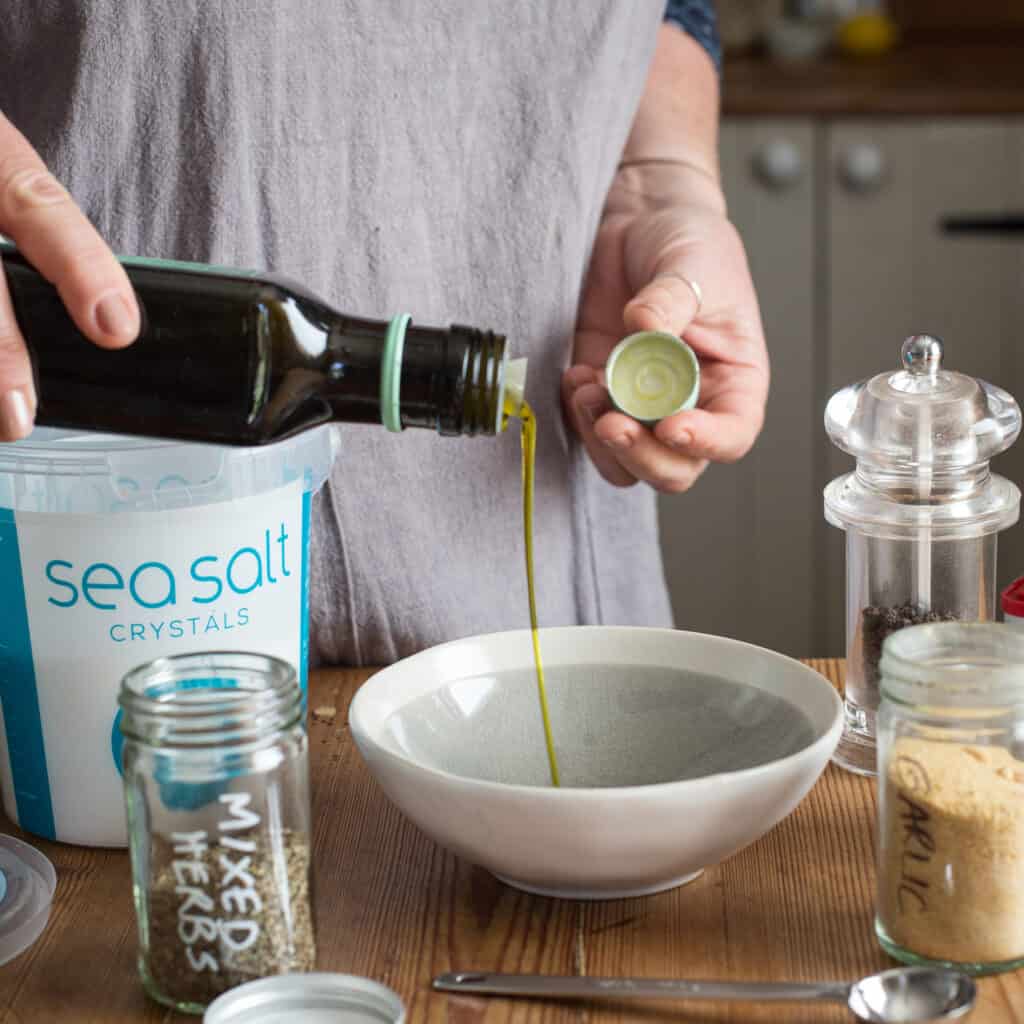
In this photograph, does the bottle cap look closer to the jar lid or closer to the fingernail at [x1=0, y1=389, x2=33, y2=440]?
the jar lid

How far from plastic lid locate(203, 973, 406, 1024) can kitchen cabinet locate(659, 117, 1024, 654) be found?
6.62 feet

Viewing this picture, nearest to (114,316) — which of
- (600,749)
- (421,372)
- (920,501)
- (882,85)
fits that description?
(421,372)

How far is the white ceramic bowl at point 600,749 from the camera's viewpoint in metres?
0.69

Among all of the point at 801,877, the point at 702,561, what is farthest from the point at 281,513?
the point at 702,561

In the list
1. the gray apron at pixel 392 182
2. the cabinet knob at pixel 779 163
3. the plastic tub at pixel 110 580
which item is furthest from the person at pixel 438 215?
the cabinet knob at pixel 779 163

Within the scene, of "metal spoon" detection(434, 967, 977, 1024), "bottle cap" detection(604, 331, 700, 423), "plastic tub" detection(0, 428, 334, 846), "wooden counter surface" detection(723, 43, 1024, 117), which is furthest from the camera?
"wooden counter surface" detection(723, 43, 1024, 117)

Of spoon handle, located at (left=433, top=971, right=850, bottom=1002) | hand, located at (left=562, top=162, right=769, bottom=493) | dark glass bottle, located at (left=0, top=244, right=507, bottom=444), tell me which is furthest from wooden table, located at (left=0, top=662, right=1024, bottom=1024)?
hand, located at (left=562, top=162, right=769, bottom=493)

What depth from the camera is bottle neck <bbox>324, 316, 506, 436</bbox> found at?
2.34ft

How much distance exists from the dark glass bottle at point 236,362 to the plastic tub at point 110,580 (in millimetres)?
73

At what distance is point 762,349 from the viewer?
122cm

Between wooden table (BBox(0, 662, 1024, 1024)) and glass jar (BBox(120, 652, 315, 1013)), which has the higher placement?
glass jar (BBox(120, 652, 315, 1013))

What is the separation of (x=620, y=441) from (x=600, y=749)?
296 mm

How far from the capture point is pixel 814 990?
2.17 ft

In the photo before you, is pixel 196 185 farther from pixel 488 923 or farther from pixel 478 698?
pixel 488 923
